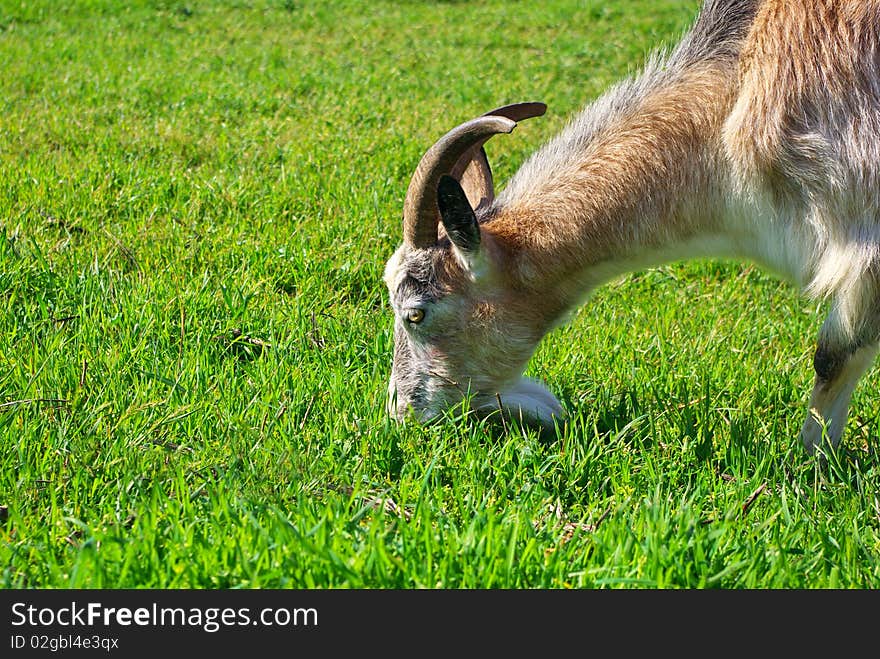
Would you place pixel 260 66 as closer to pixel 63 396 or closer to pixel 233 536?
pixel 63 396

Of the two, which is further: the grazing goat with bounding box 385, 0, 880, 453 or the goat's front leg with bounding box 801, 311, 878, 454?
the goat's front leg with bounding box 801, 311, 878, 454

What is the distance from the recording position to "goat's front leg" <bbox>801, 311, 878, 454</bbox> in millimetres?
3898

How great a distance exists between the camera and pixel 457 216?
3.75 metres

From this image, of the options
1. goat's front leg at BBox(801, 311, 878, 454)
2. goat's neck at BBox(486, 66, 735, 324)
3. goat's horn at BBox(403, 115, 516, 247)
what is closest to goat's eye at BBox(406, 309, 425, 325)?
goat's horn at BBox(403, 115, 516, 247)

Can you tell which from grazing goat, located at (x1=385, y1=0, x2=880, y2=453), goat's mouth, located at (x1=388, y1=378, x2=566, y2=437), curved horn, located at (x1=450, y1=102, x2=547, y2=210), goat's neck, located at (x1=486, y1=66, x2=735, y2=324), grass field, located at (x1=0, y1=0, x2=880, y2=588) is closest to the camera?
grass field, located at (x1=0, y1=0, x2=880, y2=588)

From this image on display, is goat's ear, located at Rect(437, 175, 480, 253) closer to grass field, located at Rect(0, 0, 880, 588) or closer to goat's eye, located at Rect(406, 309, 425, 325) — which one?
goat's eye, located at Rect(406, 309, 425, 325)

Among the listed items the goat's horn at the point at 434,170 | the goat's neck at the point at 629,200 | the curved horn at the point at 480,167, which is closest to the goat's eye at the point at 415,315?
the goat's horn at the point at 434,170

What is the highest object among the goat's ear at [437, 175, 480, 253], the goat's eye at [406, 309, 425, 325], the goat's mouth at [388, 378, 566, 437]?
the goat's ear at [437, 175, 480, 253]

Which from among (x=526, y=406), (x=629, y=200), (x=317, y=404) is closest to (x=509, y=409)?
(x=526, y=406)

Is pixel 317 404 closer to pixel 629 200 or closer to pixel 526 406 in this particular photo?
pixel 526 406

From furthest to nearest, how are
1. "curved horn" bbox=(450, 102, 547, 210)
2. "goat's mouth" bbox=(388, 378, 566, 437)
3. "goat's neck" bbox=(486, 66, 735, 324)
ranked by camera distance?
"curved horn" bbox=(450, 102, 547, 210)
"goat's mouth" bbox=(388, 378, 566, 437)
"goat's neck" bbox=(486, 66, 735, 324)

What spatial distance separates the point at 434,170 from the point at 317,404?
101 centimetres

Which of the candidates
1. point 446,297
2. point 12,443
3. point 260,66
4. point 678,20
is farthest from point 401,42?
point 12,443

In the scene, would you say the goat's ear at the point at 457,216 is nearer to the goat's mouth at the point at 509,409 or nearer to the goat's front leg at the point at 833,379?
the goat's mouth at the point at 509,409
